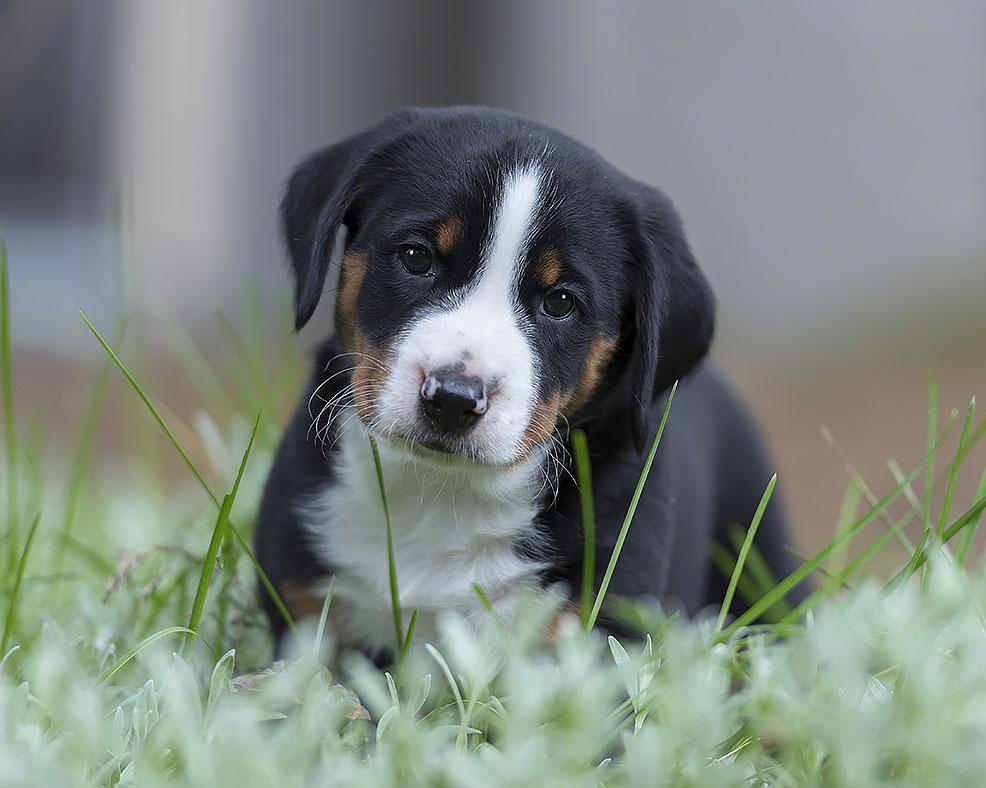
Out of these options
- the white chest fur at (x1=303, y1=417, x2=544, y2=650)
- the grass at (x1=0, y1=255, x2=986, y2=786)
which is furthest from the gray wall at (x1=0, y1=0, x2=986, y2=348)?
the grass at (x1=0, y1=255, x2=986, y2=786)

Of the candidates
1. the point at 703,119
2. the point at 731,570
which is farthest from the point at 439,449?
the point at 703,119

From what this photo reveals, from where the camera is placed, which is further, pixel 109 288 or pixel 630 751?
pixel 109 288

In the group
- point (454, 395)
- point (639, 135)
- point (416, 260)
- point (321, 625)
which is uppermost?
point (416, 260)

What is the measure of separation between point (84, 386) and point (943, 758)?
15.6ft

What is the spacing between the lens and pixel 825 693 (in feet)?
6.75

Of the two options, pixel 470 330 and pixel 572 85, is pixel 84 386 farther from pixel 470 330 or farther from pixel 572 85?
pixel 572 85

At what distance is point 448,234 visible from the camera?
8.54 feet

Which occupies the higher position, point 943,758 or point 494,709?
point 943,758

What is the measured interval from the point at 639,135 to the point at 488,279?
25.1ft

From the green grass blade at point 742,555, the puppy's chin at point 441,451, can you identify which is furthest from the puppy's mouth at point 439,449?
the green grass blade at point 742,555

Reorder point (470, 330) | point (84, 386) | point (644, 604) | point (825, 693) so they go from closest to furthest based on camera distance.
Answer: point (825, 693), point (470, 330), point (644, 604), point (84, 386)

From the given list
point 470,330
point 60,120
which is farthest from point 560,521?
point 60,120

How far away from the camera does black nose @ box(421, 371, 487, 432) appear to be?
7.95 feet

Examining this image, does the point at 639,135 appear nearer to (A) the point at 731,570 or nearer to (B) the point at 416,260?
(A) the point at 731,570
